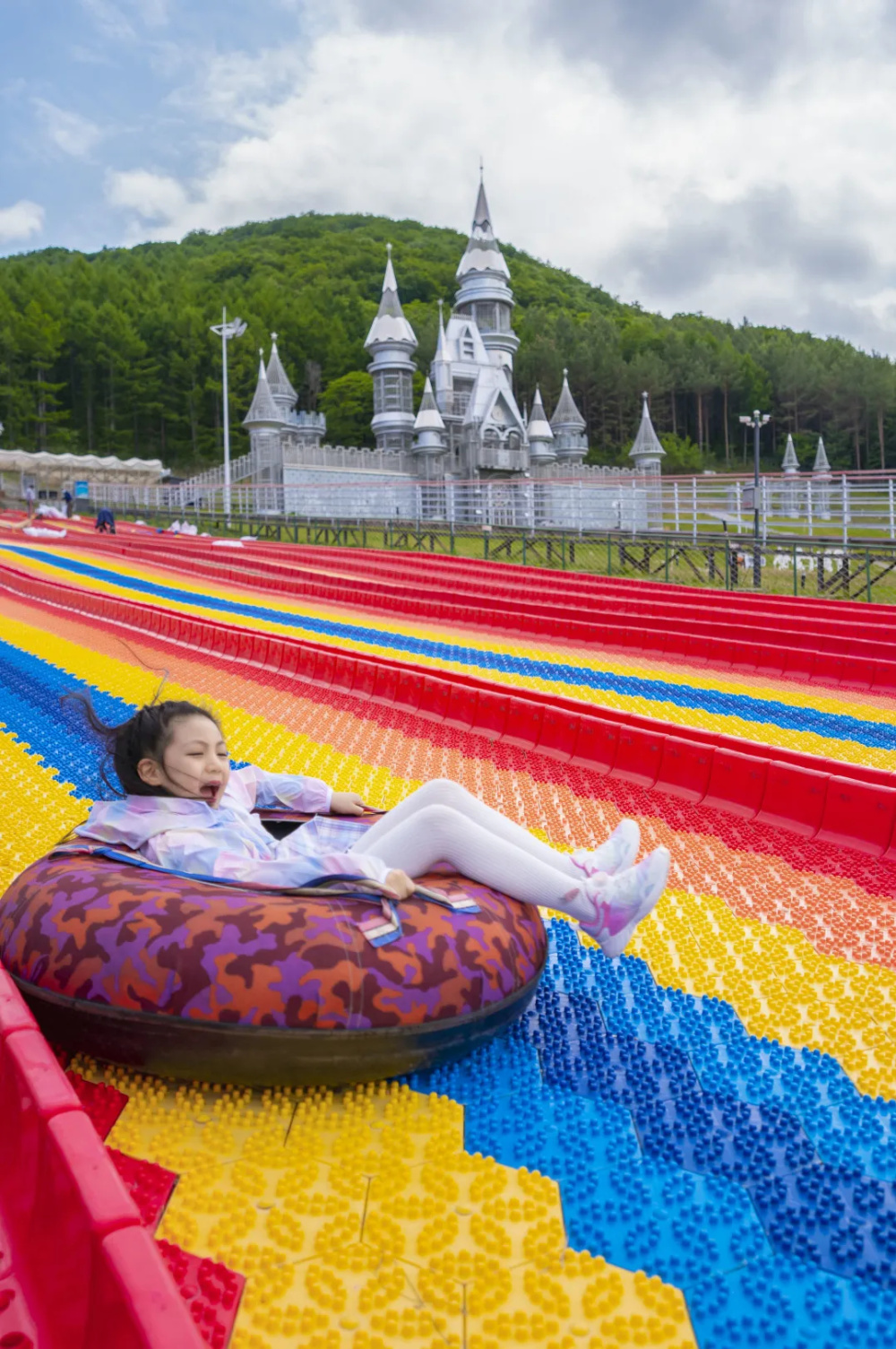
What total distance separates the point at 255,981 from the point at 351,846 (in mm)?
877

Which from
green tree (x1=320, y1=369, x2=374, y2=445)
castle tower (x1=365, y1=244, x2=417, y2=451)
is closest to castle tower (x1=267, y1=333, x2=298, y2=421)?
castle tower (x1=365, y1=244, x2=417, y2=451)

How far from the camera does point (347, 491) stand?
127ft

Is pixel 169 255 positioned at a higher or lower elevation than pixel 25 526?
higher

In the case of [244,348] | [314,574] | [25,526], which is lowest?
[314,574]

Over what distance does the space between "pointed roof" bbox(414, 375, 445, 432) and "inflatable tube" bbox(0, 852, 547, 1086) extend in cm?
4321

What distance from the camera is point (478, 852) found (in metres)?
3.04

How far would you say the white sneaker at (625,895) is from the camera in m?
2.99

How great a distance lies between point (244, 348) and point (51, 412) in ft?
44.1

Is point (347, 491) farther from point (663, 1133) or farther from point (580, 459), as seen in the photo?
point (663, 1133)

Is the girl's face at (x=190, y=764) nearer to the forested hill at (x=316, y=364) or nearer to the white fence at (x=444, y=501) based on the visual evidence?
the white fence at (x=444, y=501)

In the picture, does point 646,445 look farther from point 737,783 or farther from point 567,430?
point 737,783

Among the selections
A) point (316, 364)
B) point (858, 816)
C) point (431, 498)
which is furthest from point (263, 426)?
point (858, 816)

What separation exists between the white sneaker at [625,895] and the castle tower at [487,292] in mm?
51334

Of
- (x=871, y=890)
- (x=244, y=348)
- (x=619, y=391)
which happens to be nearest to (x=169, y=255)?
(x=244, y=348)
